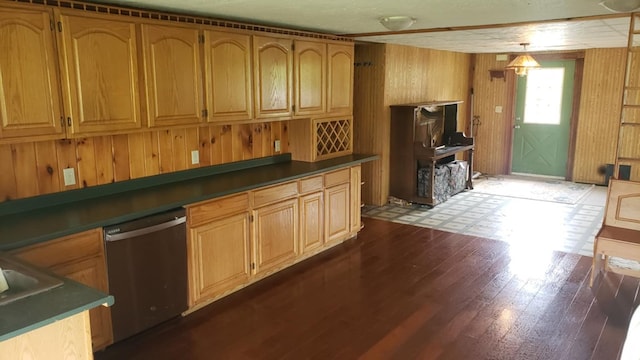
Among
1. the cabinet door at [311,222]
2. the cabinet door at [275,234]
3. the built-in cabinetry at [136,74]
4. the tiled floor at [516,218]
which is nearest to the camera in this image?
the built-in cabinetry at [136,74]

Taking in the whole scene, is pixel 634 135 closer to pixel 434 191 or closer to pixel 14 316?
pixel 434 191

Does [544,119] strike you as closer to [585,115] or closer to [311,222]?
[585,115]

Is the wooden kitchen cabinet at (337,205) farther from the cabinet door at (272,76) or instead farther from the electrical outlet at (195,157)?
the electrical outlet at (195,157)

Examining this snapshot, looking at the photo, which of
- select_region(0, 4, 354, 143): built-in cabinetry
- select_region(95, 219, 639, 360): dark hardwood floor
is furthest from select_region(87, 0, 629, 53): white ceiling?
select_region(95, 219, 639, 360): dark hardwood floor

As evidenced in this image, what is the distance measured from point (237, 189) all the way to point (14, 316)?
1.99m

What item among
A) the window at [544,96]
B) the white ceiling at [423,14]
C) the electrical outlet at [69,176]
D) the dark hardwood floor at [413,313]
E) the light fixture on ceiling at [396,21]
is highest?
the white ceiling at [423,14]

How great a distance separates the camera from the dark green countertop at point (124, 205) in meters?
2.60

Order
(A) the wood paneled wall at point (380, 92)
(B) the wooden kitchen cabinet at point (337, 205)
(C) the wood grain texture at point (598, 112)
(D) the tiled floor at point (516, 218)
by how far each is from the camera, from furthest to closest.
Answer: (C) the wood grain texture at point (598, 112), (A) the wood paneled wall at point (380, 92), (D) the tiled floor at point (516, 218), (B) the wooden kitchen cabinet at point (337, 205)

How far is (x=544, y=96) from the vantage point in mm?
8445

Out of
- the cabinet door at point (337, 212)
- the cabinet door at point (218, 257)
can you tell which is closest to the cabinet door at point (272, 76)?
the cabinet door at point (337, 212)

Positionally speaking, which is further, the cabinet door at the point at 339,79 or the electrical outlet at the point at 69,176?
the cabinet door at the point at 339,79

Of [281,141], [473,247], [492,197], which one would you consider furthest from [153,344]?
[492,197]

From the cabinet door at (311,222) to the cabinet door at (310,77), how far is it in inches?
32.3

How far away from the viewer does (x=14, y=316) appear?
5.76 ft
